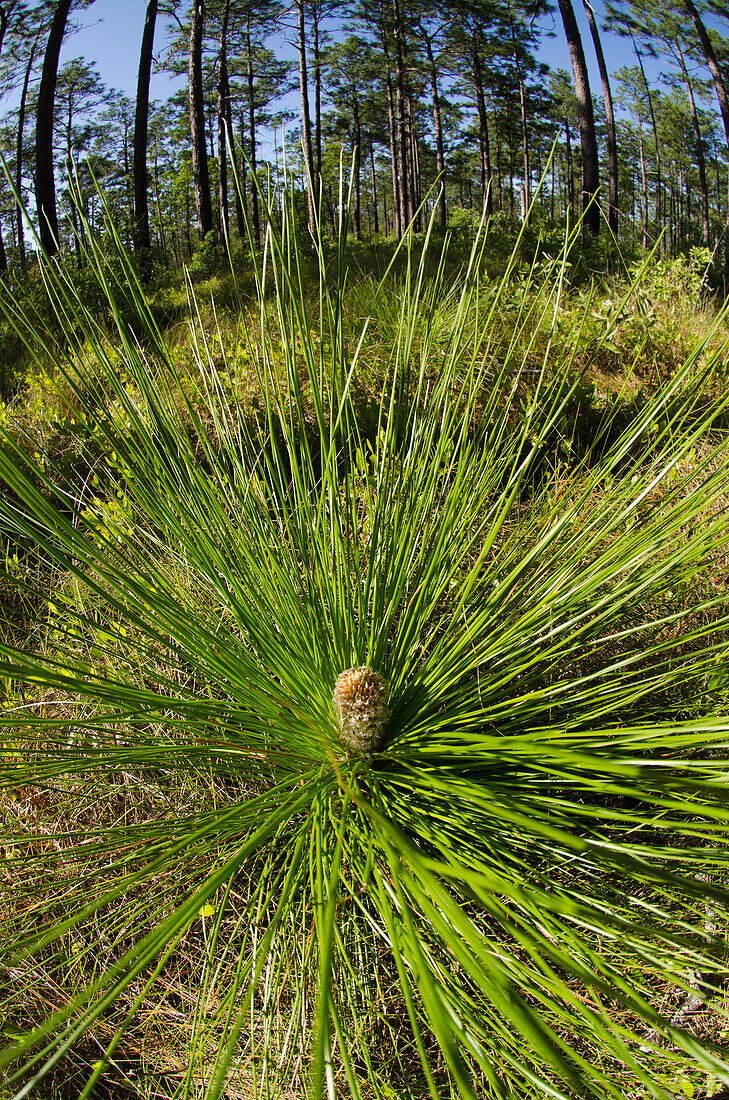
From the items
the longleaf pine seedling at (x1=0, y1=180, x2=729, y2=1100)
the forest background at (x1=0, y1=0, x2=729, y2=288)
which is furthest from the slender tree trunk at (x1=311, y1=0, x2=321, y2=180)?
the longleaf pine seedling at (x1=0, y1=180, x2=729, y2=1100)

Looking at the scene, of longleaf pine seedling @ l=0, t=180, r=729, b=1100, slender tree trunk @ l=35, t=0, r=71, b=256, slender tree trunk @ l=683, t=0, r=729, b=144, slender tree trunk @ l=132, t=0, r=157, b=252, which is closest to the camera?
longleaf pine seedling @ l=0, t=180, r=729, b=1100

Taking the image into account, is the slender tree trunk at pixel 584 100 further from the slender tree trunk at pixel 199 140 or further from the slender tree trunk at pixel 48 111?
the slender tree trunk at pixel 48 111

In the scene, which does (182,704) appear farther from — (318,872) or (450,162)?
(450,162)

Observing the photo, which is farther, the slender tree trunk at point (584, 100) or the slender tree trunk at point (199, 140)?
the slender tree trunk at point (199, 140)

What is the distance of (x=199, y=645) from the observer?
3.03 feet

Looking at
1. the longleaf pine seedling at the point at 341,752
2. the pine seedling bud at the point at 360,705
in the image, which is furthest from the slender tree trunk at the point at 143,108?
the pine seedling bud at the point at 360,705

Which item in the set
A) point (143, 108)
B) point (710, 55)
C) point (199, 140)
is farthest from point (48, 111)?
point (710, 55)

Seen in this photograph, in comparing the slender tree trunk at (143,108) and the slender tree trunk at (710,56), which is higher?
the slender tree trunk at (710,56)

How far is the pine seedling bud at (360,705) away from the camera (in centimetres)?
89

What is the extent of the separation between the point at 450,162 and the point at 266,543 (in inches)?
1157

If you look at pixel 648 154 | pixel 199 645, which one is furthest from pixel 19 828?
pixel 648 154

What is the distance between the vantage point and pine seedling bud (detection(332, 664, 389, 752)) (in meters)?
0.89

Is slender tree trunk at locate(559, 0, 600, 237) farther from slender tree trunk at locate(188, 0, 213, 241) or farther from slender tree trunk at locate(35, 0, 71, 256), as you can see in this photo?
slender tree trunk at locate(35, 0, 71, 256)

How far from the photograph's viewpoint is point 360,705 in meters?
0.90
